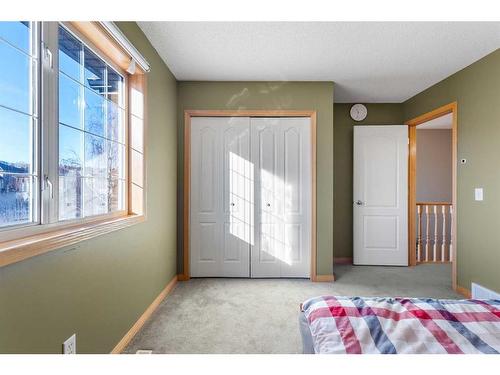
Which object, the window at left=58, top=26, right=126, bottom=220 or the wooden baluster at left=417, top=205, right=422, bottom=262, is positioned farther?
the wooden baluster at left=417, top=205, right=422, bottom=262

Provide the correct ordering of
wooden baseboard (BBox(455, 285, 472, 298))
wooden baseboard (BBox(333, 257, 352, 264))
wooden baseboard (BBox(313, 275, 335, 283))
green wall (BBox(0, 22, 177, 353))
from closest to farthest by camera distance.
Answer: green wall (BBox(0, 22, 177, 353))
wooden baseboard (BBox(455, 285, 472, 298))
wooden baseboard (BBox(313, 275, 335, 283))
wooden baseboard (BBox(333, 257, 352, 264))

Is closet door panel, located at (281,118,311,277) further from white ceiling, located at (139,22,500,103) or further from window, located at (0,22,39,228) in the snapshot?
window, located at (0,22,39,228)

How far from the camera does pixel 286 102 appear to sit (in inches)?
133

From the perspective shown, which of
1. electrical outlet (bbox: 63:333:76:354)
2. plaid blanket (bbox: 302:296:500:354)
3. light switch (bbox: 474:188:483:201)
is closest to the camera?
plaid blanket (bbox: 302:296:500:354)

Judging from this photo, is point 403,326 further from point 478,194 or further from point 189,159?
point 189,159

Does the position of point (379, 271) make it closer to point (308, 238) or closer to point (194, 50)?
point (308, 238)

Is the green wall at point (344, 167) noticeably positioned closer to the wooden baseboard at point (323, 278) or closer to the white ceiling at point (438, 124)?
the wooden baseboard at point (323, 278)

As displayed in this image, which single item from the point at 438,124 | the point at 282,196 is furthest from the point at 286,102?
the point at 438,124

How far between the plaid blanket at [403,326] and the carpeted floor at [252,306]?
2.74 feet

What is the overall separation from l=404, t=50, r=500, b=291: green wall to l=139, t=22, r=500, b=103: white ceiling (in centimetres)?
Result: 20

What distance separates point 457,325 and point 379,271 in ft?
9.17

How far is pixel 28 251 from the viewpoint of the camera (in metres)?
1.09

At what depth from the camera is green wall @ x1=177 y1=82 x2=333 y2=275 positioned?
3367 millimetres

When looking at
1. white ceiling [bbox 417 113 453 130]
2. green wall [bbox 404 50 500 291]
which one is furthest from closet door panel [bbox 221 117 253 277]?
white ceiling [bbox 417 113 453 130]
